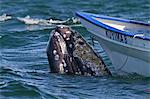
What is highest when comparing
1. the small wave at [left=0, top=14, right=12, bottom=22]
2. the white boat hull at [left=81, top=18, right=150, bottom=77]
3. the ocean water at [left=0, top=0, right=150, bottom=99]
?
the white boat hull at [left=81, top=18, right=150, bottom=77]

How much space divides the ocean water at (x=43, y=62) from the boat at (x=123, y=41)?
1.12 feet

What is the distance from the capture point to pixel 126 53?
1355 centimetres

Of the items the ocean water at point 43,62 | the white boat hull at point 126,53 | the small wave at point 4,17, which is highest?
the white boat hull at point 126,53

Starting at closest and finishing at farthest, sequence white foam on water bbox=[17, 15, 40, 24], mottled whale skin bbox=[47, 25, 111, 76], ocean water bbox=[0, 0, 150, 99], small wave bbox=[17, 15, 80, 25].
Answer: ocean water bbox=[0, 0, 150, 99]
mottled whale skin bbox=[47, 25, 111, 76]
small wave bbox=[17, 15, 80, 25]
white foam on water bbox=[17, 15, 40, 24]

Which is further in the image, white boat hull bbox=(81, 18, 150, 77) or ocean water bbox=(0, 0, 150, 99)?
white boat hull bbox=(81, 18, 150, 77)

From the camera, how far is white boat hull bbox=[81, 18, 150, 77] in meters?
13.1

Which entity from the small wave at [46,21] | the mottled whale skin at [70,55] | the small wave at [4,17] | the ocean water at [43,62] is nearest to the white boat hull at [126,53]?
the ocean water at [43,62]

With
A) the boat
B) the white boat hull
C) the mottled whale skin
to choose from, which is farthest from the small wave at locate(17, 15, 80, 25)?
the mottled whale skin

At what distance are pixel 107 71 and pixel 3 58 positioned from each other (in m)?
3.58

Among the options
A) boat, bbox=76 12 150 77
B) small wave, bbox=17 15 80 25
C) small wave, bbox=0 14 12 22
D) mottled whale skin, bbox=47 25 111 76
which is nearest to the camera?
boat, bbox=76 12 150 77

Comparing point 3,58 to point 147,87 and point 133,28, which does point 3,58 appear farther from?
point 147,87

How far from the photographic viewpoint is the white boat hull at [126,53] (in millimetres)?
13086

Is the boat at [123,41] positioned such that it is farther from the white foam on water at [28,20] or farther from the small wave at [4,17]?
the small wave at [4,17]

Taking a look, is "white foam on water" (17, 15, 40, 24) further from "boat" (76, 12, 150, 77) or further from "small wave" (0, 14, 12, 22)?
"boat" (76, 12, 150, 77)
